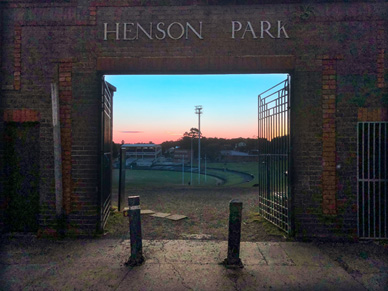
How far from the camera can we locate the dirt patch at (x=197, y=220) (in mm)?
6121

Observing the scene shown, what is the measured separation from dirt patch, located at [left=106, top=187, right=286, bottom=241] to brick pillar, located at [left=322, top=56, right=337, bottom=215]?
117cm

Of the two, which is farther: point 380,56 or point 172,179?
point 172,179

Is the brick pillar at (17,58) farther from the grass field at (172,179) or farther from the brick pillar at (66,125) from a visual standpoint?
the grass field at (172,179)

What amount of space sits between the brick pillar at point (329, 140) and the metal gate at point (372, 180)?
1.62ft

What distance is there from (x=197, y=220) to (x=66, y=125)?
3.92 m

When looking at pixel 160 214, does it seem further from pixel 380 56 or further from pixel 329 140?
pixel 380 56

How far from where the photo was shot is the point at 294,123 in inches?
223

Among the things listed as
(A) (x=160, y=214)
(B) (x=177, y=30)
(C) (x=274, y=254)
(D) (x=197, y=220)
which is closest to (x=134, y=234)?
(C) (x=274, y=254)

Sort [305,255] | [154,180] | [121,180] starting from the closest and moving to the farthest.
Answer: [305,255], [121,180], [154,180]

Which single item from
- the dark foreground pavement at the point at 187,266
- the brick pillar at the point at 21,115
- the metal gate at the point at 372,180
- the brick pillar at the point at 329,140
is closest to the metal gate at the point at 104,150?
the dark foreground pavement at the point at 187,266

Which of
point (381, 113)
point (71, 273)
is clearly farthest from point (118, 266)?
point (381, 113)

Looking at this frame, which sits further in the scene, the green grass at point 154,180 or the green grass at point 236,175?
the green grass at point 154,180

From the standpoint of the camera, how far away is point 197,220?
294 inches

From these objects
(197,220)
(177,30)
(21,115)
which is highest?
(177,30)
